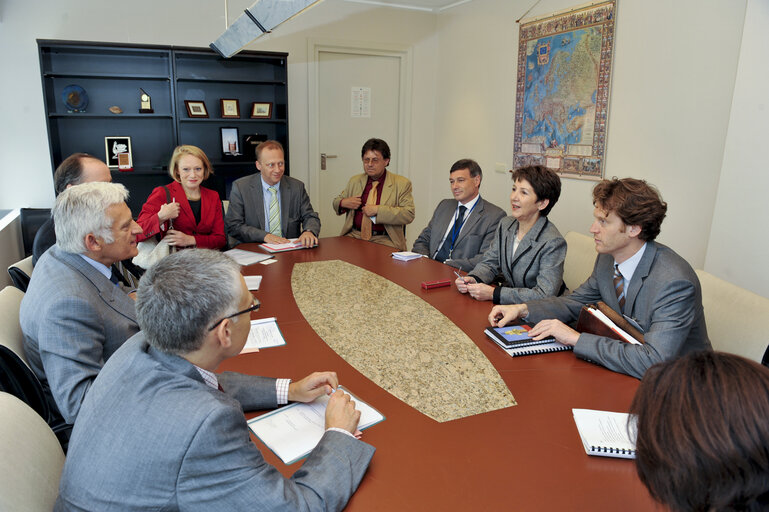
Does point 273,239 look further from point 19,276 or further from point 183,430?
point 183,430

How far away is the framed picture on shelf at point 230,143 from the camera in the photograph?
5.40 metres

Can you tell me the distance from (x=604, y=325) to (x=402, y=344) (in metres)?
0.72

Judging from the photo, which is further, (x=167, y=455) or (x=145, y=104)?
(x=145, y=104)

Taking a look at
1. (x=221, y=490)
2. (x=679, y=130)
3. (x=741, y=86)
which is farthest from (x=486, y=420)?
(x=679, y=130)

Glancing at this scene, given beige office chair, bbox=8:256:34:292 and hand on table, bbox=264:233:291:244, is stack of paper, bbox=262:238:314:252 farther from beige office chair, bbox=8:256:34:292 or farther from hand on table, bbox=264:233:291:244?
beige office chair, bbox=8:256:34:292

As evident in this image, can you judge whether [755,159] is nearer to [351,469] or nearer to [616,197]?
[616,197]

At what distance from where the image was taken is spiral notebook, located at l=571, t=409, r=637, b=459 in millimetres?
1239

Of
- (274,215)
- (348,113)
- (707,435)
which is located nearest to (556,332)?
(707,435)

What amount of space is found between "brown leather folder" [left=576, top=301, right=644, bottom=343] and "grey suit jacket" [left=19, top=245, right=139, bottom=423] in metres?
1.60

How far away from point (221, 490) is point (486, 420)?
72 cm

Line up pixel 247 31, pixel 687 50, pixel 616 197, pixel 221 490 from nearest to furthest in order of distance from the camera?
pixel 221 490, pixel 616 197, pixel 247 31, pixel 687 50

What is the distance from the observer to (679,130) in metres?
3.55

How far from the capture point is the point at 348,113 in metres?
6.14

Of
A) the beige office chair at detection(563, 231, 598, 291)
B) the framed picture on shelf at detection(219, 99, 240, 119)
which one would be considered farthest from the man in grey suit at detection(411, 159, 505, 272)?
the framed picture on shelf at detection(219, 99, 240, 119)
